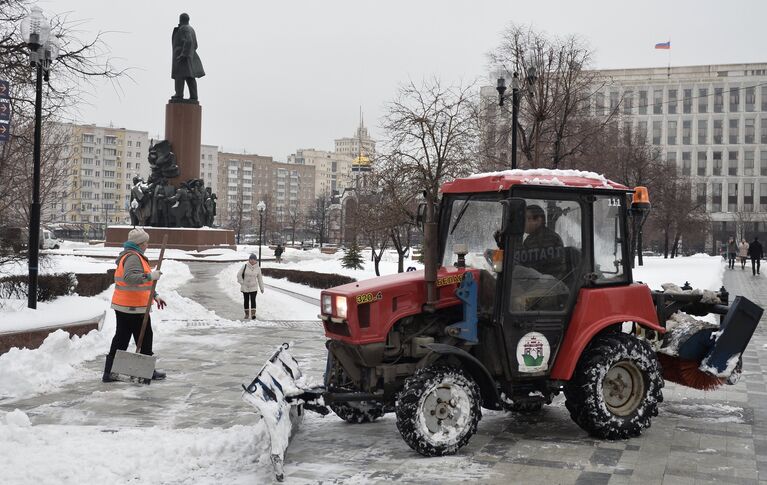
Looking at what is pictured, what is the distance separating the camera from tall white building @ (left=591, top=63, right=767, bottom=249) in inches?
3922

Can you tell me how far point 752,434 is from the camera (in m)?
7.09

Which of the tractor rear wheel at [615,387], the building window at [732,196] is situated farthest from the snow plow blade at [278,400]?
the building window at [732,196]

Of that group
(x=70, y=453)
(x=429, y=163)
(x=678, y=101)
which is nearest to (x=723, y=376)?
(x=70, y=453)

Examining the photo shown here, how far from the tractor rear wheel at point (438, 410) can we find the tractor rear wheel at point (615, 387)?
1091 millimetres

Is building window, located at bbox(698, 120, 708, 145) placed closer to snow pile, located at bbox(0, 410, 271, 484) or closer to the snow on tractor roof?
the snow on tractor roof

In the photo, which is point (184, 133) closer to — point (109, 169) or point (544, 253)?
point (544, 253)

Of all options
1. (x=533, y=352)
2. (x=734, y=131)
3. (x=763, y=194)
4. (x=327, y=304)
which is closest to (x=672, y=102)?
(x=734, y=131)

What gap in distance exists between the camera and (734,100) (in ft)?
333

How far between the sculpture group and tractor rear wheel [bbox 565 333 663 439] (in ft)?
126

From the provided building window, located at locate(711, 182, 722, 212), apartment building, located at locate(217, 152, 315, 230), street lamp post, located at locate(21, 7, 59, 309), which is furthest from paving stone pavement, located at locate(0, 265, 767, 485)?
apartment building, located at locate(217, 152, 315, 230)

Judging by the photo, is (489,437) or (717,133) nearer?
(489,437)

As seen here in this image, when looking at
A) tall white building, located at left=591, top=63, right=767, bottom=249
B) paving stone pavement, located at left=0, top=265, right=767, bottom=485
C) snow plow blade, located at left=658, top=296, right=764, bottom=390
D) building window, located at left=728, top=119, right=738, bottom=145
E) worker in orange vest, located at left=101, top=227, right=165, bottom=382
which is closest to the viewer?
paving stone pavement, located at left=0, top=265, right=767, bottom=485

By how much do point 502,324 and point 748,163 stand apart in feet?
349

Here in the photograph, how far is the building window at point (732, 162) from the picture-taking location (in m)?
101
